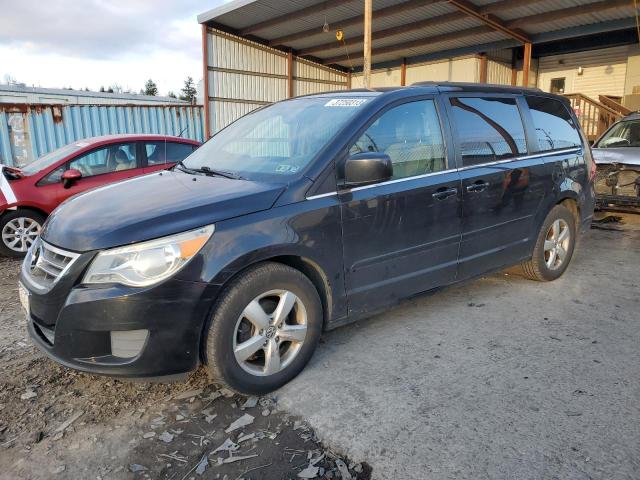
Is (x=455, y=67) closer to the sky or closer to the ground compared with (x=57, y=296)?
closer to the sky

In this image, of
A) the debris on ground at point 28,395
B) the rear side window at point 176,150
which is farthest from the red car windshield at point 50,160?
the debris on ground at point 28,395

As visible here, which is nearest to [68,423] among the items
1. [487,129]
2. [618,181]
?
[487,129]

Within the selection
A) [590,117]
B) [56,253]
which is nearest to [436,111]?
[56,253]

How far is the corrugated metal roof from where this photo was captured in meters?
13.7

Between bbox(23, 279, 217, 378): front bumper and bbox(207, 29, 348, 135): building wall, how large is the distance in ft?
48.0

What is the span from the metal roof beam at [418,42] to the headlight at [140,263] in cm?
1577

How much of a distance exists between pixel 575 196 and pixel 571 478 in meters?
3.32

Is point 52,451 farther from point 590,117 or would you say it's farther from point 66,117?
point 590,117

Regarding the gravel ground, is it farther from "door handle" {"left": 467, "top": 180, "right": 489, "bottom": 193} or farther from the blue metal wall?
the blue metal wall

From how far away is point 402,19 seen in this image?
15.4 meters

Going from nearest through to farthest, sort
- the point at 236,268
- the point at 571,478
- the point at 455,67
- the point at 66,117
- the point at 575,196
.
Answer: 1. the point at 571,478
2. the point at 236,268
3. the point at 575,196
4. the point at 66,117
5. the point at 455,67

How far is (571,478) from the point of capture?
2195mm

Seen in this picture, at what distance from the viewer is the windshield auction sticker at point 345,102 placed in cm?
344

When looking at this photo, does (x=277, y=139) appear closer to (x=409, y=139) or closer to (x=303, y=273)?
(x=409, y=139)
